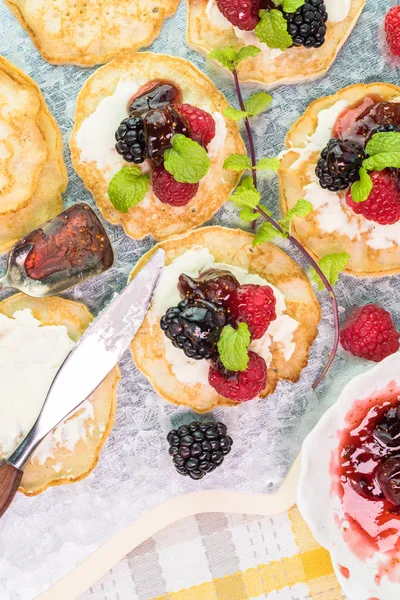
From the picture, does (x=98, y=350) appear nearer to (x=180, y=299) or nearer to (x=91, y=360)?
(x=91, y=360)

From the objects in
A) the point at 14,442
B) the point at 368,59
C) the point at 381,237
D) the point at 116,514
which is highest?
the point at 368,59

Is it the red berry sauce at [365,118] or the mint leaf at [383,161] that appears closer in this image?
the mint leaf at [383,161]

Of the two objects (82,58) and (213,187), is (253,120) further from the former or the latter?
(82,58)

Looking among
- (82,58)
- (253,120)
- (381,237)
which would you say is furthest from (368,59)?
(82,58)

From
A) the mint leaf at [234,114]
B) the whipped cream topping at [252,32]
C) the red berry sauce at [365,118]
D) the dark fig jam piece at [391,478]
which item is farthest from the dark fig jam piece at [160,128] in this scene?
the dark fig jam piece at [391,478]

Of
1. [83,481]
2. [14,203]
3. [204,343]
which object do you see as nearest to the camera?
[204,343]

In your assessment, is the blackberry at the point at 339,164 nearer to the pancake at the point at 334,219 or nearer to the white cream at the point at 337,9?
the pancake at the point at 334,219
